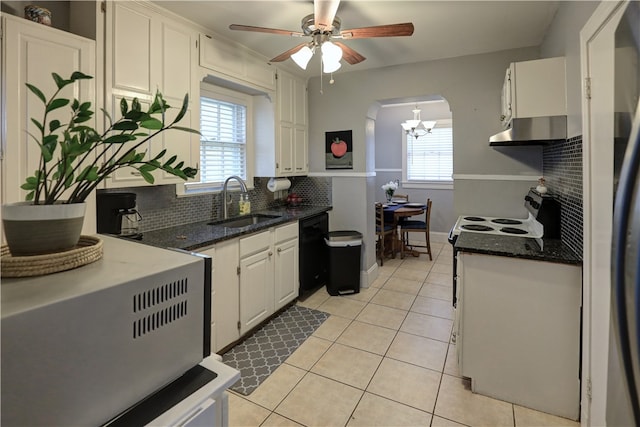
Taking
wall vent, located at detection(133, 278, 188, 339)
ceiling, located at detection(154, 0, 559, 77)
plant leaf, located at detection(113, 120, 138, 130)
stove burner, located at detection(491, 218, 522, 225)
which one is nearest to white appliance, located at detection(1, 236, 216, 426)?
wall vent, located at detection(133, 278, 188, 339)

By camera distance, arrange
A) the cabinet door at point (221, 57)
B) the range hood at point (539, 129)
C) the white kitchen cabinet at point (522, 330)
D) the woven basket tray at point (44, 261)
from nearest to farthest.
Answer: the woven basket tray at point (44, 261) < the white kitchen cabinet at point (522, 330) < the range hood at point (539, 129) < the cabinet door at point (221, 57)

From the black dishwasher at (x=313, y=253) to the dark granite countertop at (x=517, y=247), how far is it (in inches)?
63.1

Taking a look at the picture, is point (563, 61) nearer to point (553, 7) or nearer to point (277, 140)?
point (553, 7)

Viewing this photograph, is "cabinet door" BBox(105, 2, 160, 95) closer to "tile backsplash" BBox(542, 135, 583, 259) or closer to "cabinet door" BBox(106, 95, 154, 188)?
"cabinet door" BBox(106, 95, 154, 188)

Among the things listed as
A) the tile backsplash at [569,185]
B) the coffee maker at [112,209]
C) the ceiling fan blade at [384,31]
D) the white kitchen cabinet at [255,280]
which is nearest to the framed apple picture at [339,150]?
the white kitchen cabinet at [255,280]

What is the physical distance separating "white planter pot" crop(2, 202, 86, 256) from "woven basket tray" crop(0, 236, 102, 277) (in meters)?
0.02

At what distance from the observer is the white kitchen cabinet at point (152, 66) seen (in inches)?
76.8

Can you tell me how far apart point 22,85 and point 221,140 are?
1.80m

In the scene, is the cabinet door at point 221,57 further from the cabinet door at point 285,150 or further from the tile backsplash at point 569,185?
the tile backsplash at point 569,185

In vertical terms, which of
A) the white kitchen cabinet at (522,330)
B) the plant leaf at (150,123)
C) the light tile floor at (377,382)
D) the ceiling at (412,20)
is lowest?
the light tile floor at (377,382)

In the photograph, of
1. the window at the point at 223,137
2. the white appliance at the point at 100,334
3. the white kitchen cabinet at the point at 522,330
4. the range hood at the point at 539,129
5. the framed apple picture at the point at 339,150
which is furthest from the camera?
the framed apple picture at the point at 339,150

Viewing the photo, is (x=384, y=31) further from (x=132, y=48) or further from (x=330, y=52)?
(x=132, y=48)

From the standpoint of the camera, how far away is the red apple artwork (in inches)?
149

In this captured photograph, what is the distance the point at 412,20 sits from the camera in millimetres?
2439
